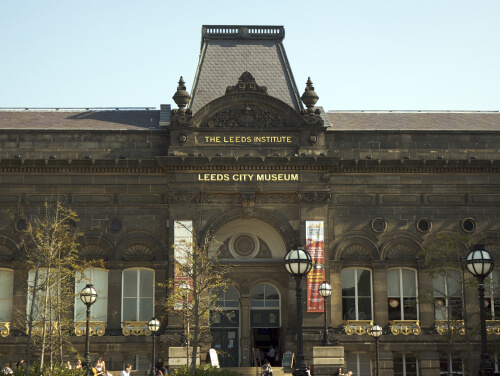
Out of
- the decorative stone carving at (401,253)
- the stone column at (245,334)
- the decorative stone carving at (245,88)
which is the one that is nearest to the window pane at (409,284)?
the decorative stone carving at (401,253)

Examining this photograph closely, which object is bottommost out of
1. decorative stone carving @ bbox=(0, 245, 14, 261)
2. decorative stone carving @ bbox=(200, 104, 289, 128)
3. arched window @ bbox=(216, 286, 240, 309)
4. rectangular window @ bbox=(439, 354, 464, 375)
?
rectangular window @ bbox=(439, 354, 464, 375)

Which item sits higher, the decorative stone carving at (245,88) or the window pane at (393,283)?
the decorative stone carving at (245,88)

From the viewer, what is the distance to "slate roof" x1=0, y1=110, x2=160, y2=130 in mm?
51656

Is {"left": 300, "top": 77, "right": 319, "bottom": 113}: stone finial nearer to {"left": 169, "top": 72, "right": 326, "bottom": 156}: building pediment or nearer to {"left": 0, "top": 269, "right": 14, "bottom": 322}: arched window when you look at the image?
{"left": 169, "top": 72, "right": 326, "bottom": 156}: building pediment

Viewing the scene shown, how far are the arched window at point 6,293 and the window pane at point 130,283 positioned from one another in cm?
684

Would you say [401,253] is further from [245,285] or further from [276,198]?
[245,285]

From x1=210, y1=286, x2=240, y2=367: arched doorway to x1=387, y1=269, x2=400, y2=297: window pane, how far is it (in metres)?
9.48

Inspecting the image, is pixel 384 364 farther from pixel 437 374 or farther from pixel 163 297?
pixel 163 297

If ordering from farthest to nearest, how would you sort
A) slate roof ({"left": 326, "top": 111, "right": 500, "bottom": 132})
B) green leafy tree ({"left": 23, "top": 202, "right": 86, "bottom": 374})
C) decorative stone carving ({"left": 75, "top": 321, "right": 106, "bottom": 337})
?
slate roof ({"left": 326, "top": 111, "right": 500, "bottom": 132}) < decorative stone carving ({"left": 75, "top": 321, "right": 106, "bottom": 337}) < green leafy tree ({"left": 23, "top": 202, "right": 86, "bottom": 374})

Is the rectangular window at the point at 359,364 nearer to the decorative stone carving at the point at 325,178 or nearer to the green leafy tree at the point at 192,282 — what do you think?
the green leafy tree at the point at 192,282

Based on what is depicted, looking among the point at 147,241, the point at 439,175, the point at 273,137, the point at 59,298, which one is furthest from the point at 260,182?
the point at 59,298

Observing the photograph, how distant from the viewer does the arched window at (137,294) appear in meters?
48.5

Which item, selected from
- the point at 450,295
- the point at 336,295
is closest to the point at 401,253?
A: the point at 450,295

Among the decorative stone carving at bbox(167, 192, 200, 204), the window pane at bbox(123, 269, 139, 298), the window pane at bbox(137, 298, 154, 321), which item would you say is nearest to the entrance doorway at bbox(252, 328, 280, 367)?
the window pane at bbox(137, 298, 154, 321)
